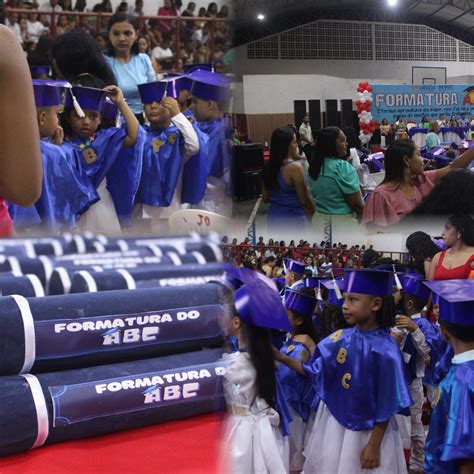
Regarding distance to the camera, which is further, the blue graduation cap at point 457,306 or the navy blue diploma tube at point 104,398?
the blue graduation cap at point 457,306

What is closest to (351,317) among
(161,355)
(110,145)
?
(161,355)

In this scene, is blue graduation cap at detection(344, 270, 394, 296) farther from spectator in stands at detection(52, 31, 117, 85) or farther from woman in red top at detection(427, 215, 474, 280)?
spectator in stands at detection(52, 31, 117, 85)

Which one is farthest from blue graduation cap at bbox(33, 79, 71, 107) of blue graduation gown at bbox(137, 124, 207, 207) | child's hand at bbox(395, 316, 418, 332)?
child's hand at bbox(395, 316, 418, 332)

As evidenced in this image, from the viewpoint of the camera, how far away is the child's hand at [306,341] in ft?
6.67

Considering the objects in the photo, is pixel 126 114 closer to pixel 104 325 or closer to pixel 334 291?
pixel 104 325

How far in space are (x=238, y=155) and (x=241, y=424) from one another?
1.77ft

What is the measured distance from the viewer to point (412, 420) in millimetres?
2414

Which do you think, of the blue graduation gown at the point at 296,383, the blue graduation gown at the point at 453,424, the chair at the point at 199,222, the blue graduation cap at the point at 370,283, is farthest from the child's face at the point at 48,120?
the blue graduation gown at the point at 453,424

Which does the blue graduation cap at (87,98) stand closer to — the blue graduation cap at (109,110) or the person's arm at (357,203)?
the blue graduation cap at (109,110)

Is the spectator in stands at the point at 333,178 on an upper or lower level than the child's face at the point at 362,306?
upper

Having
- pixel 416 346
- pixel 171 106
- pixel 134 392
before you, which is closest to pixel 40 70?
pixel 171 106

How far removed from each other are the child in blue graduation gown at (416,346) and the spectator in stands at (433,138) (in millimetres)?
643

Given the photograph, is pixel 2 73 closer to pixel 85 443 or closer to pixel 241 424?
pixel 85 443

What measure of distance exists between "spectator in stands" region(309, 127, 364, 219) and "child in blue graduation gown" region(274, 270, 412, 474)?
0.61 ft
